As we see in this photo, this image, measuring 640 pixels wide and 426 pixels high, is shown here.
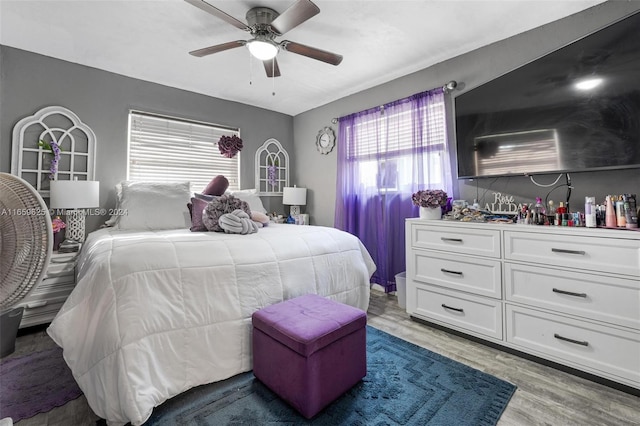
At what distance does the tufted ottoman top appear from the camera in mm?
1335

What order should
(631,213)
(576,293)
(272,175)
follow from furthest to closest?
(272,175), (576,293), (631,213)

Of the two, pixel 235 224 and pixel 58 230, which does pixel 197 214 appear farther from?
pixel 58 230

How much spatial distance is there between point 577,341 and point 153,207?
3.43 meters

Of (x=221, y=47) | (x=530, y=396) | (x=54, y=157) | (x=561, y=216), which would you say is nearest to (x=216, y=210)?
(x=221, y=47)

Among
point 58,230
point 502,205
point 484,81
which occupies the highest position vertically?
point 484,81

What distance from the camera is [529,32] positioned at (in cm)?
229

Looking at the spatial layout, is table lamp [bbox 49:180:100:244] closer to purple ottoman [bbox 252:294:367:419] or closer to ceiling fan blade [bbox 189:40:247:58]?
ceiling fan blade [bbox 189:40:247:58]

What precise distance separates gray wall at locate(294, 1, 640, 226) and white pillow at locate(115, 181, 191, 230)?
77.0 inches

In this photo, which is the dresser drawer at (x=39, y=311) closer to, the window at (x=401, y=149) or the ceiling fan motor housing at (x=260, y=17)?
the ceiling fan motor housing at (x=260, y=17)

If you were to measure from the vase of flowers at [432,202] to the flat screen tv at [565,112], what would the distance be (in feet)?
1.07

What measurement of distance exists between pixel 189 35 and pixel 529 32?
2.84m

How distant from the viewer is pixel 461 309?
2150 millimetres

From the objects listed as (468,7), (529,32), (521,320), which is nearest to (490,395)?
(521,320)

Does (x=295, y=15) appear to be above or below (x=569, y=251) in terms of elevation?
above
